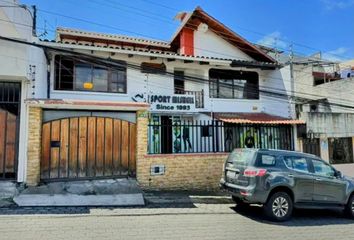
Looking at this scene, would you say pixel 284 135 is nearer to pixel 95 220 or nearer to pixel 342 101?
pixel 342 101

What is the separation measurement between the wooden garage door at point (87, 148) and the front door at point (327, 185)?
231 inches

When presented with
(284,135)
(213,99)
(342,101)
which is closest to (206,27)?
(213,99)

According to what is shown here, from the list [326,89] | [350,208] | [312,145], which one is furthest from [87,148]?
[326,89]

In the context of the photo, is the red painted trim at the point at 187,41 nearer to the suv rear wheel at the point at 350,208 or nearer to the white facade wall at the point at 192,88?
the white facade wall at the point at 192,88

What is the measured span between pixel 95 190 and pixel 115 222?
2.91 m

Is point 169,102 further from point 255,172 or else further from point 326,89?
point 326,89

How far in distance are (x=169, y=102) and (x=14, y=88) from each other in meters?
7.06

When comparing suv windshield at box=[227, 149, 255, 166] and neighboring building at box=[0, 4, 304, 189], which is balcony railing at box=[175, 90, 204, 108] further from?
suv windshield at box=[227, 149, 255, 166]

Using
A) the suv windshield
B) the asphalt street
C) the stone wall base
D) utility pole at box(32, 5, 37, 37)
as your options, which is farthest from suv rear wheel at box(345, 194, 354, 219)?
utility pole at box(32, 5, 37, 37)

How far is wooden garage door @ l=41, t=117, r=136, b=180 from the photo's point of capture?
413 inches

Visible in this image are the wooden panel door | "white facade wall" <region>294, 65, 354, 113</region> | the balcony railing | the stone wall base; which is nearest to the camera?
the wooden panel door

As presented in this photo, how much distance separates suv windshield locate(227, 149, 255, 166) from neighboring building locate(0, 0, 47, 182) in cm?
629

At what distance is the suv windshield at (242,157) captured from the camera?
8674 millimetres

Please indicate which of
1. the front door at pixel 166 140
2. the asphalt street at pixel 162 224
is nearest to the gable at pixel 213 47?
the front door at pixel 166 140
